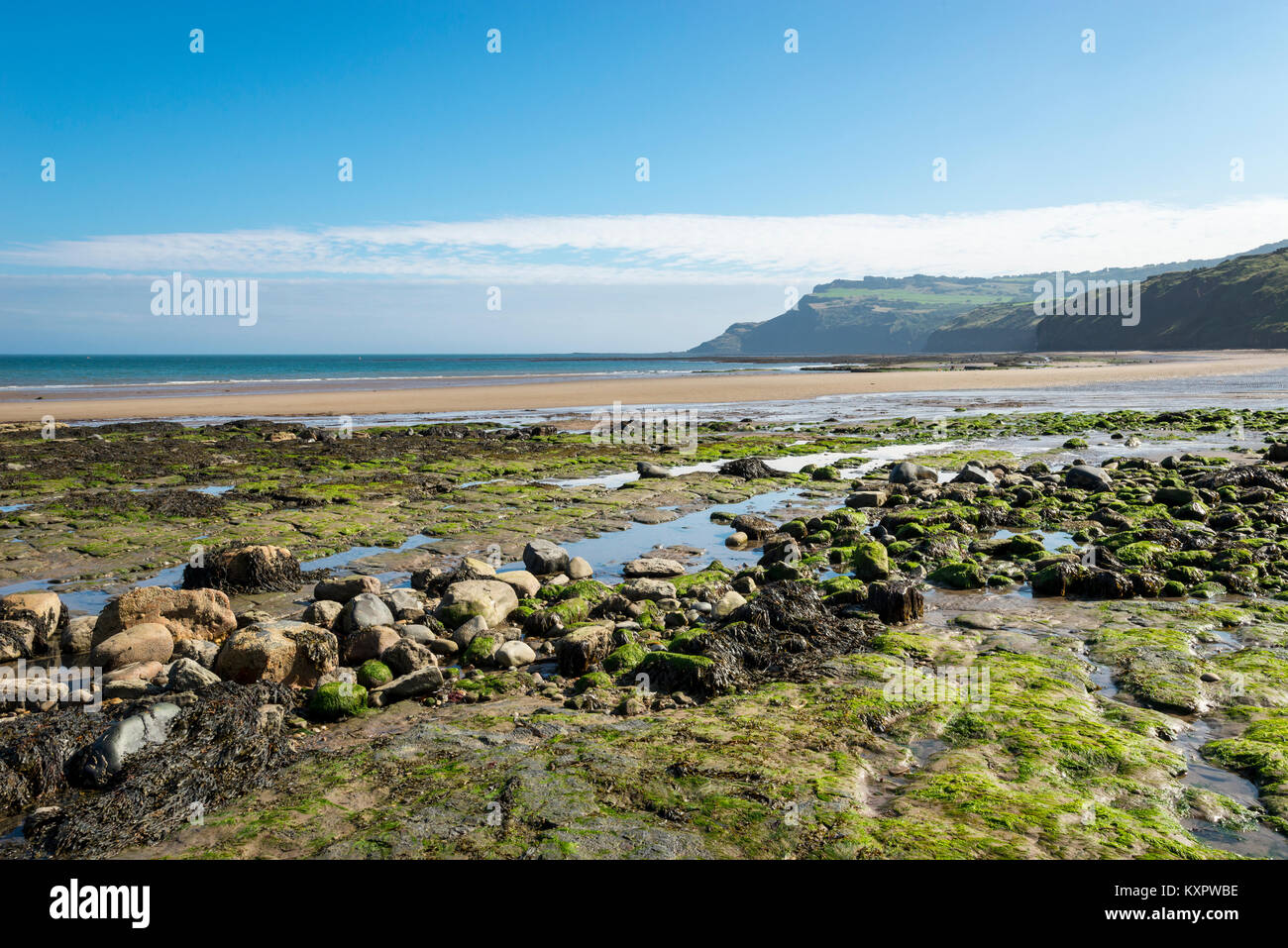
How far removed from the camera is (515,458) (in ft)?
75.2

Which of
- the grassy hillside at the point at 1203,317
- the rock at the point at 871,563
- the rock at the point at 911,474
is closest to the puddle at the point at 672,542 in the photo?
the rock at the point at 871,563

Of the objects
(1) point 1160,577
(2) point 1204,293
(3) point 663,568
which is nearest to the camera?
(1) point 1160,577

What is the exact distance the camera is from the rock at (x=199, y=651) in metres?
7.43

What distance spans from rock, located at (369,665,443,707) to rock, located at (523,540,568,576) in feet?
12.7

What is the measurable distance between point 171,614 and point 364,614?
2.09 meters

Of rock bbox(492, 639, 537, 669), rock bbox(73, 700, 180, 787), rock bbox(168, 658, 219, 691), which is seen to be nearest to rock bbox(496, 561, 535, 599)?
rock bbox(492, 639, 537, 669)

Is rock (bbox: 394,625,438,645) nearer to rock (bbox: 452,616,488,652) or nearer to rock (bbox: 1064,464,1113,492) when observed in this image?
rock (bbox: 452,616,488,652)

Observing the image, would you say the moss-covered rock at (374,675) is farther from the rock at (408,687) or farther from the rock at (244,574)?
the rock at (244,574)

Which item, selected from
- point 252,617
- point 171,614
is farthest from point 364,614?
point 171,614

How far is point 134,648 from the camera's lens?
24.8 ft

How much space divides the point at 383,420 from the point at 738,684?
32887mm

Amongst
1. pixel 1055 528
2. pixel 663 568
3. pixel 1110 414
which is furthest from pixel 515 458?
pixel 1110 414

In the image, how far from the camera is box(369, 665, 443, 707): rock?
678cm
